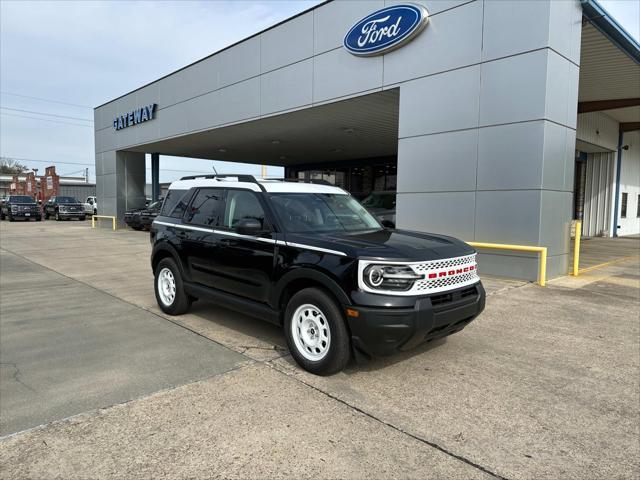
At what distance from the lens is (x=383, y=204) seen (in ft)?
48.6

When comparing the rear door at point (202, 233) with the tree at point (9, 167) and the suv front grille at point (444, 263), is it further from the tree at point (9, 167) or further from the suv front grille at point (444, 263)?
the tree at point (9, 167)

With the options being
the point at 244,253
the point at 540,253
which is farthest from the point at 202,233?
the point at 540,253

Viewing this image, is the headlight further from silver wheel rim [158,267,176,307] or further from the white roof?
silver wheel rim [158,267,176,307]

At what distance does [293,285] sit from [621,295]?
6259mm

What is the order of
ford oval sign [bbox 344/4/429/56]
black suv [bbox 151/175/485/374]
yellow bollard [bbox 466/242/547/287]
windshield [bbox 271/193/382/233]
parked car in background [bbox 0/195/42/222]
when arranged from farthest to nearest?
parked car in background [bbox 0/195/42/222] < ford oval sign [bbox 344/4/429/56] < yellow bollard [bbox 466/242/547/287] < windshield [bbox 271/193/382/233] < black suv [bbox 151/175/485/374]

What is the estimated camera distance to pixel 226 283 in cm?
500

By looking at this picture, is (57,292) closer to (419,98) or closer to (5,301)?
(5,301)

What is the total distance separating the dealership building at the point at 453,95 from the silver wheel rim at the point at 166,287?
6044 millimetres

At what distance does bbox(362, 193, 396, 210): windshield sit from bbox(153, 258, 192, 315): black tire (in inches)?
373

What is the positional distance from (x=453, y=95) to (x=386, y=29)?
2.44m

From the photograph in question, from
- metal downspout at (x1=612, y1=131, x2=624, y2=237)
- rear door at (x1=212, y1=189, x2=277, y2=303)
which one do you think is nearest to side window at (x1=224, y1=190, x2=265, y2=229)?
rear door at (x1=212, y1=189, x2=277, y2=303)

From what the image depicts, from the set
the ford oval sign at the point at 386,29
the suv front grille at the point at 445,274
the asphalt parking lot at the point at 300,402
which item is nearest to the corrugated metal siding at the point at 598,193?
the ford oval sign at the point at 386,29

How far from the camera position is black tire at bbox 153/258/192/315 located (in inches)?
228

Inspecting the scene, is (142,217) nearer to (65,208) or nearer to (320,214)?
(65,208)
